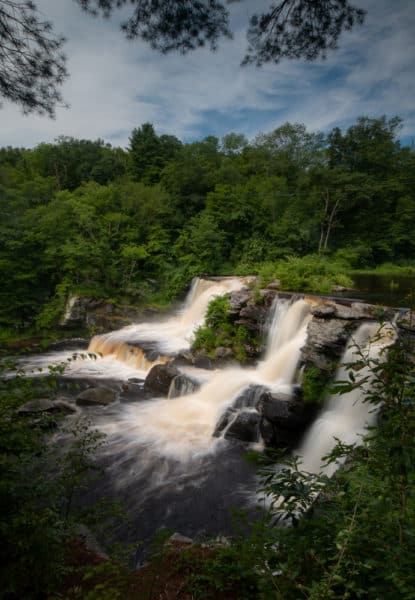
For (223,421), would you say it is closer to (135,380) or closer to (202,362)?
(202,362)

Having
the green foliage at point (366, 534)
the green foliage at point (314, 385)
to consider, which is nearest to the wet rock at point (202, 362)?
the green foliage at point (314, 385)

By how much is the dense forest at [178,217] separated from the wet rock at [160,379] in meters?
7.64

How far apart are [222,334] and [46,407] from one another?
19.1ft

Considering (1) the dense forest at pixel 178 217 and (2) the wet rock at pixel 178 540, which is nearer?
(2) the wet rock at pixel 178 540

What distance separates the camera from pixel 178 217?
21.7 meters

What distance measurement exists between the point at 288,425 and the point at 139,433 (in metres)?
3.56

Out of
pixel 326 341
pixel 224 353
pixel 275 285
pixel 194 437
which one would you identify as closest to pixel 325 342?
pixel 326 341

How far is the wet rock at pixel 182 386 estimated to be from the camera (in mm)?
8922

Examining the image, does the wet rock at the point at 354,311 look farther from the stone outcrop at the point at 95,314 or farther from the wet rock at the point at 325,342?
the stone outcrop at the point at 95,314

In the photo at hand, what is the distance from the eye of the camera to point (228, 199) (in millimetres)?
21562

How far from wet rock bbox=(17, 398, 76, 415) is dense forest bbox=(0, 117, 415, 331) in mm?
7918

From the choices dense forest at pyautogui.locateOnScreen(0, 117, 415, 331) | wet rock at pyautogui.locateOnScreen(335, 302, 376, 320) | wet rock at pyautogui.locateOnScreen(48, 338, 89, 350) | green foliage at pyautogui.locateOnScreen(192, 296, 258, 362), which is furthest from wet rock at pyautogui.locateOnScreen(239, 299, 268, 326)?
wet rock at pyautogui.locateOnScreen(48, 338, 89, 350)

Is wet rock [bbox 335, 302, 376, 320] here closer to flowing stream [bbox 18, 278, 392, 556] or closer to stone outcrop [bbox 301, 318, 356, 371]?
stone outcrop [bbox 301, 318, 356, 371]

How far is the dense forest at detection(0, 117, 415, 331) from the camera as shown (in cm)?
1551
